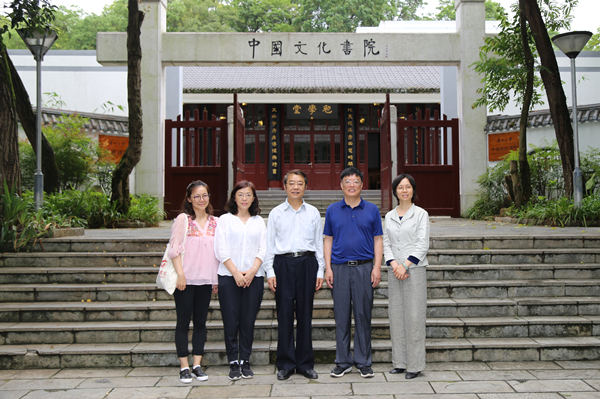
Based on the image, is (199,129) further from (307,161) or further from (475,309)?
(475,309)

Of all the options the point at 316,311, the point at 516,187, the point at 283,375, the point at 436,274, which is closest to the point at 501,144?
the point at 516,187

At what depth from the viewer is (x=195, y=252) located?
375 centimetres

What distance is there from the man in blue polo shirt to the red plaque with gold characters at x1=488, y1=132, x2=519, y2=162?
7938mm

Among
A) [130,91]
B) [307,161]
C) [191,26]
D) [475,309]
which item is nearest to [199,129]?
[130,91]

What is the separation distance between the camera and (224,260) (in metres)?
3.69

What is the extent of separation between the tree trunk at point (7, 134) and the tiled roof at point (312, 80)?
754cm

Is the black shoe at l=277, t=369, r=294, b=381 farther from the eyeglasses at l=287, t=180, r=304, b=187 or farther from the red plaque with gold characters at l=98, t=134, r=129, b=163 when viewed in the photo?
the red plaque with gold characters at l=98, t=134, r=129, b=163

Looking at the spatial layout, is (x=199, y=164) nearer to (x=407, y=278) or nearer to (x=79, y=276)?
(x=79, y=276)

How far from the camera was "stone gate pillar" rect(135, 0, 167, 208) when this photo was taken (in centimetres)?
984

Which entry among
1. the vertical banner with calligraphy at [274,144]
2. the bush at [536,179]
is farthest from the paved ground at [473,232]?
the vertical banner with calligraphy at [274,144]

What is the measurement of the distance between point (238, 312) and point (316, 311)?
3.41 feet

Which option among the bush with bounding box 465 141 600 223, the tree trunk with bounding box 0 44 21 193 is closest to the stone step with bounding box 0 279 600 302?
the tree trunk with bounding box 0 44 21 193

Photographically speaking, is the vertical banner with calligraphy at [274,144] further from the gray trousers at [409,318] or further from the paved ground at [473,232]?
the gray trousers at [409,318]

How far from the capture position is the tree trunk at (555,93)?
8.28 meters
